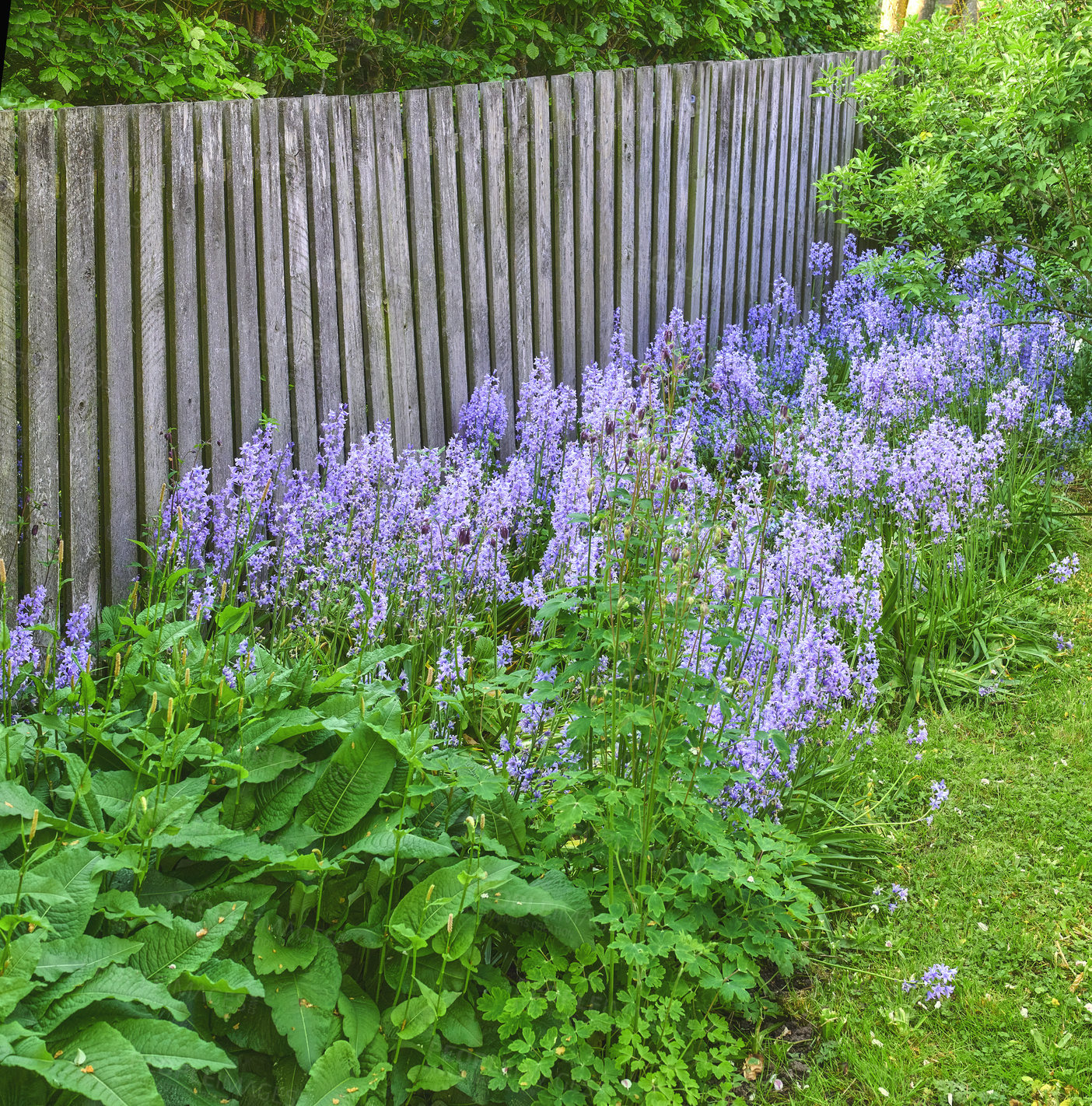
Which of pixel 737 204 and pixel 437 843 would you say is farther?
pixel 737 204

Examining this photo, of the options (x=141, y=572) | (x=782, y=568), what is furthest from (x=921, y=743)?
(x=141, y=572)

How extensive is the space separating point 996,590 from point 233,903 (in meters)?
4.03

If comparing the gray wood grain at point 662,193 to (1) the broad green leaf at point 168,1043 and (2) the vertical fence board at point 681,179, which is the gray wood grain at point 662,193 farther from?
(1) the broad green leaf at point 168,1043

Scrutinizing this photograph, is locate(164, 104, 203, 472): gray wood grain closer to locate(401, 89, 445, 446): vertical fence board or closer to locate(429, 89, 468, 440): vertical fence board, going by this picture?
locate(401, 89, 445, 446): vertical fence board

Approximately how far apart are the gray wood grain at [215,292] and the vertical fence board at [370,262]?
2.39 feet

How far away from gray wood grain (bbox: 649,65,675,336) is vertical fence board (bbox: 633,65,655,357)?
45mm

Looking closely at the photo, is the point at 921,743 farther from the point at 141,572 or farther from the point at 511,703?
the point at 141,572

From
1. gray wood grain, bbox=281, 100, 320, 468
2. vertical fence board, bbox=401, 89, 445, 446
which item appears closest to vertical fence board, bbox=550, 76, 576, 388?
vertical fence board, bbox=401, 89, 445, 446

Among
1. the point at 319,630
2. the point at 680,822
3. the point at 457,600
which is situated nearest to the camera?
the point at 680,822

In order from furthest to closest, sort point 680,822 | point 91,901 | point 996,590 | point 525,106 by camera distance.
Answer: point 525,106
point 996,590
point 680,822
point 91,901

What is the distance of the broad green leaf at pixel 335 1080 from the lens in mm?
2135

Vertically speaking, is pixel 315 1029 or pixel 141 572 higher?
pixel 141 572

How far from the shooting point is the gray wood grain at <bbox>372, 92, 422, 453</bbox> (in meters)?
4.86

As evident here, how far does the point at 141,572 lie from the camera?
13.4ft
